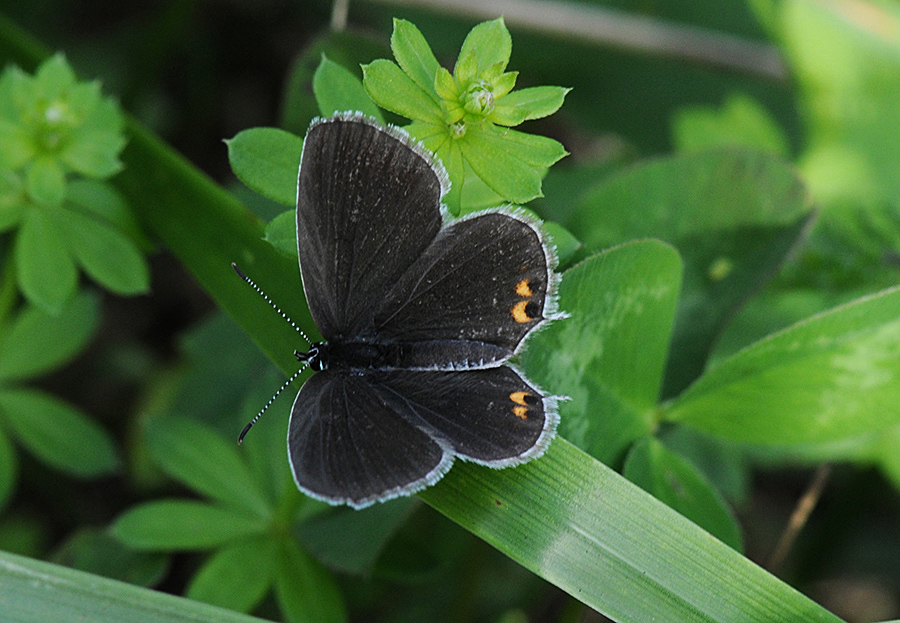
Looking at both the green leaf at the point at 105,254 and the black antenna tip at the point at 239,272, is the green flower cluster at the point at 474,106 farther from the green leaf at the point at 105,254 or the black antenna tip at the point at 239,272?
the green leaf at the point at 105,254

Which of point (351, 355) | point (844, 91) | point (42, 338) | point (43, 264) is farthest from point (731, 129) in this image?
point (42, 338)

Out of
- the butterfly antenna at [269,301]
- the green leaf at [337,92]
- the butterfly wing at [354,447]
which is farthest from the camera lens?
the butterfly antenna at [269,301]

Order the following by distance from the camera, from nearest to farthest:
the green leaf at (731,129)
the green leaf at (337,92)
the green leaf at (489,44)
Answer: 1. the green leaf at (489,44)
2. the green leaf at (337,92)
3. the green leaf at (731,129)

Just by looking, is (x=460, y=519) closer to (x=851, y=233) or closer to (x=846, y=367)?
(x=846, y=367)

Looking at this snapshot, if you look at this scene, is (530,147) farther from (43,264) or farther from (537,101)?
(43,264)

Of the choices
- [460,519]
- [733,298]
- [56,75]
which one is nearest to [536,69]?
[733,298]

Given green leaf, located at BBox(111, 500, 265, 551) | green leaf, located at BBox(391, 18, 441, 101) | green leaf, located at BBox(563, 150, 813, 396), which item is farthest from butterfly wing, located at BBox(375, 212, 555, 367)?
green leaf, located at BBox(111, 500, 265, 551)

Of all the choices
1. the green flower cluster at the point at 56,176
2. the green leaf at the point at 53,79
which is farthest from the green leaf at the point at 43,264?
the green leaf at the point at 53,79

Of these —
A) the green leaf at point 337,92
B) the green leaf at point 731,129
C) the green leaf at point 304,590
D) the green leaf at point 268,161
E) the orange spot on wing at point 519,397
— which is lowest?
the green leaf at point 304,590
